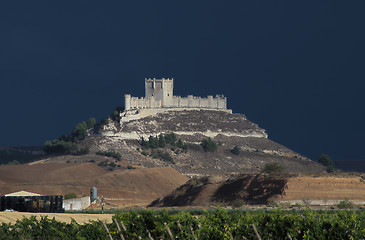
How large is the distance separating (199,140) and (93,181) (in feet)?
131

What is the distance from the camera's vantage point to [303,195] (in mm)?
75375

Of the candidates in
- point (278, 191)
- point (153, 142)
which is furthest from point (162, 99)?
point (278, 191)

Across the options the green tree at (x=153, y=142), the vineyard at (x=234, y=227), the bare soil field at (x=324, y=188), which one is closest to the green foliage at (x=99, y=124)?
the green tree at (x=153, y=142)

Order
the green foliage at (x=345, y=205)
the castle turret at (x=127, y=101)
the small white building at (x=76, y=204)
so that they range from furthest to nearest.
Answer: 1. the castle turret at (x=127, y=101)
2. the small white building at (x=76, y=204)
3. the green foliage at (x=345, y=205)

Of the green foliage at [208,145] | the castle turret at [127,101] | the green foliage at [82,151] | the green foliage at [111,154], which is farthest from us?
the castle turret at [127,101]

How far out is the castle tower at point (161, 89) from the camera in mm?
154875

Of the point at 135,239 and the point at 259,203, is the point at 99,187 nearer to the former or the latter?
the point at 259,203

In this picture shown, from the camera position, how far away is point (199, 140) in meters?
144

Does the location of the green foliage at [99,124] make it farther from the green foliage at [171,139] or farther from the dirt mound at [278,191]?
the dirt mound at [278,191]

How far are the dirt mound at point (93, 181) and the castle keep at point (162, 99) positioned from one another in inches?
1292

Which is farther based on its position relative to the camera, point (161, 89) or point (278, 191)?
point (161, 89)

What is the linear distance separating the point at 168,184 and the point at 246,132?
45120 mm

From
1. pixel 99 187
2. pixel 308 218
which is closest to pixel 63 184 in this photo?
pixel 99 187

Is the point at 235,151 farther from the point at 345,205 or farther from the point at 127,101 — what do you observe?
the point at 345,205
